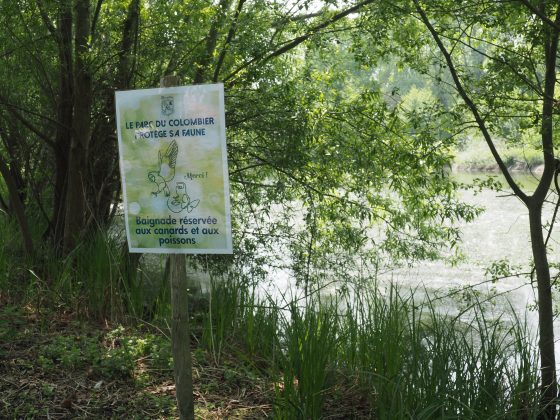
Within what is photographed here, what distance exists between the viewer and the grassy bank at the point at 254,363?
3641mm

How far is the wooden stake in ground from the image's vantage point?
3.43 metres

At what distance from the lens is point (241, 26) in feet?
21.1

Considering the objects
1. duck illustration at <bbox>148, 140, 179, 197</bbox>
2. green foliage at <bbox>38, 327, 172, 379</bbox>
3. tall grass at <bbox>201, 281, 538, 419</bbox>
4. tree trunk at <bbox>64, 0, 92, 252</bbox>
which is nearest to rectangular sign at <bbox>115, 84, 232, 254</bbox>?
duck illustration at <bbox>148, 140, 179, 197</bbox>

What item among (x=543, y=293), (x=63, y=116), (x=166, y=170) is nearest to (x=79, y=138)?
(x=63, y=116)

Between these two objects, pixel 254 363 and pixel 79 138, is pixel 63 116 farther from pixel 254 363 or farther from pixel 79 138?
pixel 254 363

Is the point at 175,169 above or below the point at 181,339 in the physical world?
above

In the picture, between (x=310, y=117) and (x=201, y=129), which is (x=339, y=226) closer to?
(x=310, y=117)

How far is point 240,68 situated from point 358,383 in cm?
342

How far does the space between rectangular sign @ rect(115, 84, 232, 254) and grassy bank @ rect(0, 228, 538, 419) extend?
0.90m

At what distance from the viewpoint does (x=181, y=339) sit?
3480mm

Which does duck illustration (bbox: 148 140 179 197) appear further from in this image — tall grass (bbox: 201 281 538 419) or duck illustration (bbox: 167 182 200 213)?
tall grass (bbox: 201 281 538 419)

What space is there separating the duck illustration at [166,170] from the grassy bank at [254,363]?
1068mm

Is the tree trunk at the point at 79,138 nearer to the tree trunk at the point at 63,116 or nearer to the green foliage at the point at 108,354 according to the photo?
the tree trunk at the point at 63,116

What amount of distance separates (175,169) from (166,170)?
0.17ft
